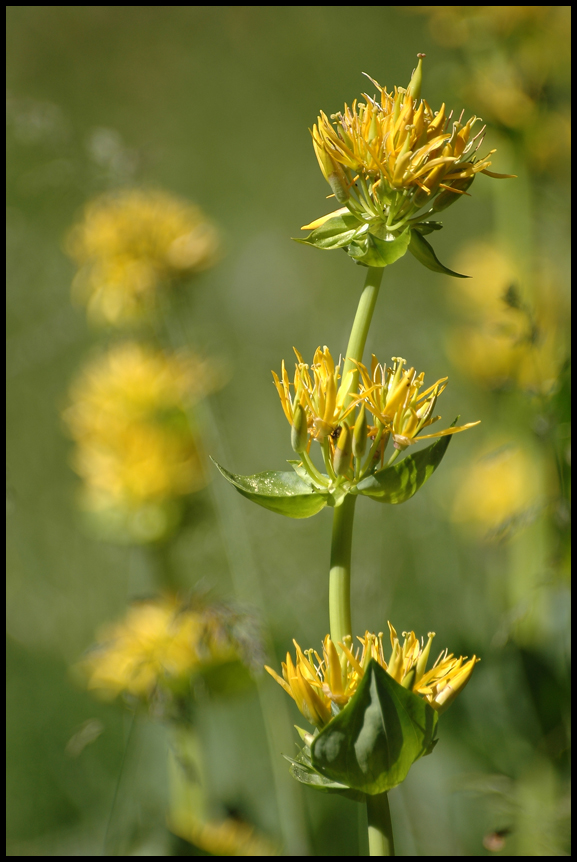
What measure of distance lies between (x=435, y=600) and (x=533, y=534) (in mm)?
224

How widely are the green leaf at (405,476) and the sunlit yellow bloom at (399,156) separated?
0.13 meters

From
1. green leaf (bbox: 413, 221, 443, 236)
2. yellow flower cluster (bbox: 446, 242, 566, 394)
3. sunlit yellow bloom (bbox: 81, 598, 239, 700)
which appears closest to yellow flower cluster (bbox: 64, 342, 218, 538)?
sunlit yellow bloom (bbox: 81, 598, 239, 700)

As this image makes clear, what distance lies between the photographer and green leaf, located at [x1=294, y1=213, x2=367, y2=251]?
401 mm

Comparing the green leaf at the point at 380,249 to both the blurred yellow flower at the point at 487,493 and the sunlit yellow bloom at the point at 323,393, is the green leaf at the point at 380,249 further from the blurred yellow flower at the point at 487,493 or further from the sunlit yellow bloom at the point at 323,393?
the blurred yellow flower at the point at 487,493

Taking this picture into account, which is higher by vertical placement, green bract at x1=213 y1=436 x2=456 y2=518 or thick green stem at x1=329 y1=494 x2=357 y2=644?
green bract at x1=213 y1=436 x2=456 y2=518

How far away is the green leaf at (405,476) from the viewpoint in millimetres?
374

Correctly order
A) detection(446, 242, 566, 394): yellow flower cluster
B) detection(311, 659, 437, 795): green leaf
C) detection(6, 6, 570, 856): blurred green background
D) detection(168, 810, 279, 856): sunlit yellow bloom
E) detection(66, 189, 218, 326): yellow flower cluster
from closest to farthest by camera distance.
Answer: detection(311, 659, 437, 795): green leaf, detection(168, 810, 279, 856): sunlit yellow bloom, detection(6, 6, 570, 856): blurred green background, detection(66, 189, 218, 326): yellow flower cluster, detection(446, 242, 566, 394): yellow flower cluster

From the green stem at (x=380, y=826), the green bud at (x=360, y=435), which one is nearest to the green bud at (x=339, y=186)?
the green bud at (x=360, y=435)

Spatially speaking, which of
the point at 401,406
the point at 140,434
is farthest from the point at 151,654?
the point at 401,406

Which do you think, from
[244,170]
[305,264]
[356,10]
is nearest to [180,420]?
[305,264]

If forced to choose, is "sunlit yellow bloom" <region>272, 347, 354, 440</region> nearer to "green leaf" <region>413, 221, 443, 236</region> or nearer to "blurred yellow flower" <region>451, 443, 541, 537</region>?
"green leaf" <region>413, 221, 443, 236</region>

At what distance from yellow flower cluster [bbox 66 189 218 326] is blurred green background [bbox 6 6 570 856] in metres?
0.06

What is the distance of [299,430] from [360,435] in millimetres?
35

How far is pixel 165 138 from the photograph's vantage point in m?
2.69
